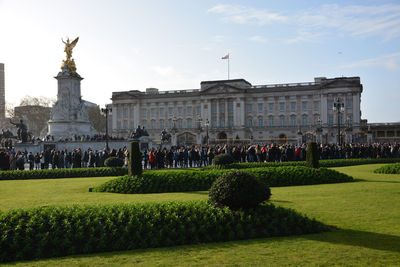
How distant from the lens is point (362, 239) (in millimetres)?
7320

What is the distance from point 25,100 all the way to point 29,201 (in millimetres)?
74050

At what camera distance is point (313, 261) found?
6223 mm

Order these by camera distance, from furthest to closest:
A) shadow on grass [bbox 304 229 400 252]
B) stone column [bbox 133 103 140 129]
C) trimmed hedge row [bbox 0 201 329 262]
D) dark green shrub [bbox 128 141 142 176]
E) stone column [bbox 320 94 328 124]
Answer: stone column [bbox 133 103 140 129] → stone column [bbox 320 94 328 124] → dark green shrub [bbox 128 141 142 176] → trimmed hedge row [bbox 0 201 329 262] → shadow on grass [bbox 304 229 400 252]

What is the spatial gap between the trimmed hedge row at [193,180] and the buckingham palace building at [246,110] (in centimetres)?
5826

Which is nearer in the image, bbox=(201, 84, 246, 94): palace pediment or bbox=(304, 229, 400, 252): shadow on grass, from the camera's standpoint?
bbox=(304, 229, 400, 252): shadow on grass

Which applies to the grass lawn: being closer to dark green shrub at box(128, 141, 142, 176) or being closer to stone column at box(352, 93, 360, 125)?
dark green shrub at box(128, 141, 142, 176)

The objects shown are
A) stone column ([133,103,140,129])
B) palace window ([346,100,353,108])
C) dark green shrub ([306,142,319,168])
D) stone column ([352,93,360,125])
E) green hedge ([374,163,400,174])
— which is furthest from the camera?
stone column ([133,103,140,129])

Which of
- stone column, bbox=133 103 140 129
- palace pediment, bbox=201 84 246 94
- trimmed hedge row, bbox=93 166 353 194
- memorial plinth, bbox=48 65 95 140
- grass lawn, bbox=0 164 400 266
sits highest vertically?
palace pediment, bbox=201 84 246 94

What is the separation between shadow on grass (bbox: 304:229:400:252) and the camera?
690 cm

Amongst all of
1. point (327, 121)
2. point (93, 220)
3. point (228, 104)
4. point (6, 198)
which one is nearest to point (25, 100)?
point (228, 104)

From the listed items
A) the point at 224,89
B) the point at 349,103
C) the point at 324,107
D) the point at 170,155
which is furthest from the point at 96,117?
the point at 170,155

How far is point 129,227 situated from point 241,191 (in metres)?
2.36

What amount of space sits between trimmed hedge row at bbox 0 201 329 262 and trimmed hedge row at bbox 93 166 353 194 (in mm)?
5794

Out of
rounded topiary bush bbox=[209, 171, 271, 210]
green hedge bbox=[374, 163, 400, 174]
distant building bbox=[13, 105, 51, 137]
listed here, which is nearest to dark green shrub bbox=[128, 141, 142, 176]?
rounded topiary bush bbox=[209, 171, 271, 210]
